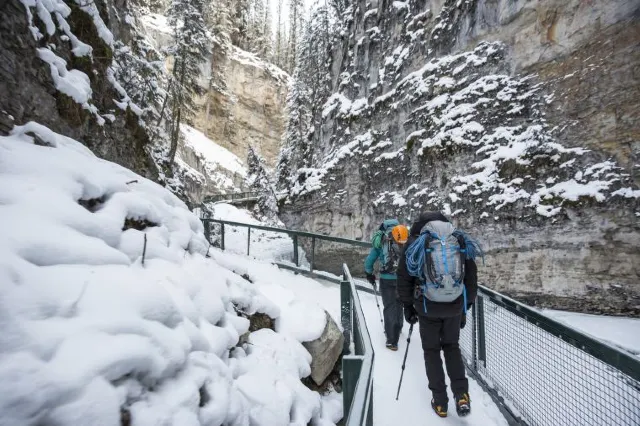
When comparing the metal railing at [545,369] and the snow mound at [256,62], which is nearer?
the metal railing at [545,369]

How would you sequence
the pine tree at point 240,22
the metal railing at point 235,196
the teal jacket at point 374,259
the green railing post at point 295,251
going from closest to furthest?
1. the teal jacket at point 374,259
2. the green railing post at point 295,251
3. the metal railing at point 235,196
4. the pine tree at point 240,22

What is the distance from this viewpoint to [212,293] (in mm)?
3385

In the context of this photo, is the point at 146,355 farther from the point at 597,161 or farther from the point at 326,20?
the point at 326,20

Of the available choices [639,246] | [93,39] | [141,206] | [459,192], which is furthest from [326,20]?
[141,206]

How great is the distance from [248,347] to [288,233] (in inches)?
260

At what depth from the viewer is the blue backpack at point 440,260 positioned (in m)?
3.38

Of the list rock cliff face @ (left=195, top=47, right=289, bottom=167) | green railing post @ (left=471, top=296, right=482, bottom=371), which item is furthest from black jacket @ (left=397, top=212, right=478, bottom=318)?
rock cliff face @ (left=195, top=47, right=289, bottom=167)

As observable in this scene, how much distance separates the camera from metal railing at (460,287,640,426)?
2.48 m

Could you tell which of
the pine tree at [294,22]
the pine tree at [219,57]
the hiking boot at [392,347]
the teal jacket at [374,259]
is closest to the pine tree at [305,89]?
the pine tree at [219,57]

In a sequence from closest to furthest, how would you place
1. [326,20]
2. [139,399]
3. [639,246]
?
[139,399] < [639,246] < [326,20]

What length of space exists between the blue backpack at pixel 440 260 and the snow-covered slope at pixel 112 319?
1.79 m

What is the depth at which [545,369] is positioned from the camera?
141 inches

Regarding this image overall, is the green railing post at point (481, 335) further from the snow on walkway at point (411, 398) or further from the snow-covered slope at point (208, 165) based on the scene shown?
the snow-covered slope at point (208, 165)

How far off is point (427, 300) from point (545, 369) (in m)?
1.63
